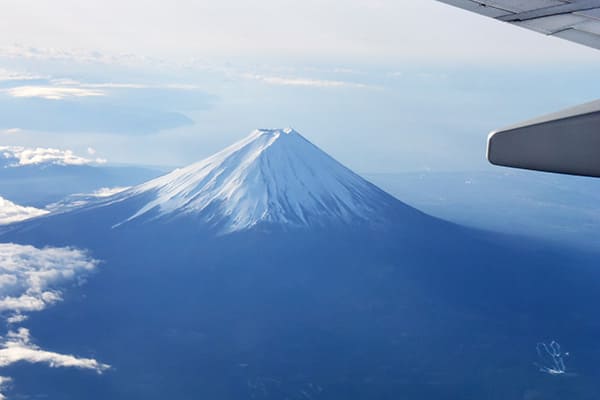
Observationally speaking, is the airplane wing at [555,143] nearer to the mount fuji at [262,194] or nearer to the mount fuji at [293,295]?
the mount fuji at [293,295]

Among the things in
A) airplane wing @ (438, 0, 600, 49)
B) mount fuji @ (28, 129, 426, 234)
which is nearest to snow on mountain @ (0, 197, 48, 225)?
mount fuji @ (28, 129, 426, 234)

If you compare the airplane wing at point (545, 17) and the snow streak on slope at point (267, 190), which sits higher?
the airplane wing at point (545, 17)

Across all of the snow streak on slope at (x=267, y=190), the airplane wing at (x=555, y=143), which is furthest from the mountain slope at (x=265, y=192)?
the airplane wing at (x=555, y=143)

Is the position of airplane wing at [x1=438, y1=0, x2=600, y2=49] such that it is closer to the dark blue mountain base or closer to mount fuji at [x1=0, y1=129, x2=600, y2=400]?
the dark blue mountain base

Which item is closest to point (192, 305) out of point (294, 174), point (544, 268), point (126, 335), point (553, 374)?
point (126, 335)

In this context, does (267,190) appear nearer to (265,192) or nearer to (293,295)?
(265,192)

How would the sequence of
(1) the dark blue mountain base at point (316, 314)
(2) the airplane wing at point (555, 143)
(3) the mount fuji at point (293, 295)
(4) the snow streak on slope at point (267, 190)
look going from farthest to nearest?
1. (4) the snow streak on slope at point (267, 190)
2. (3) the mount fuji at point (293, 295)
3. (1) the dark blue mountain base at point (316, 314)
4. (2) the airplane wing at point (555, 143)
